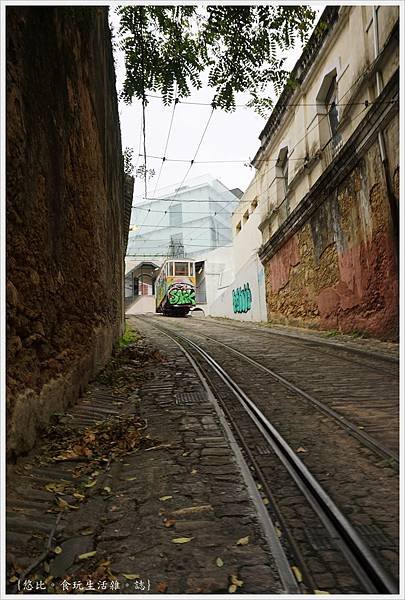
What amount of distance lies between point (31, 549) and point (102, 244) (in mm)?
5875

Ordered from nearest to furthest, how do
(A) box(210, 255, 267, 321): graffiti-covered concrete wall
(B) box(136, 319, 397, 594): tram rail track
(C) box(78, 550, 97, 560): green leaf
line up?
(B) box(136, 319, 397, 594): tram rail track < (C) box(78, 550, 97, 560): green leaf < (A) box(210, 255, 267, 321): graffiti-covered concrete wall

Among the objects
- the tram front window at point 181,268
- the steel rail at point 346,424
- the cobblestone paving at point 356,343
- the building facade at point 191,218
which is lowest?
the steel rail at point 346,424

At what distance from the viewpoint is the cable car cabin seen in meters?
26.2

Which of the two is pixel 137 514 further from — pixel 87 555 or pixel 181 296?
pixel 181 296

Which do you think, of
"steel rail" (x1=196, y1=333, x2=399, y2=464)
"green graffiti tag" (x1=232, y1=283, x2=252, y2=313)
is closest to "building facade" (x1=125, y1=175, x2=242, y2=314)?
"green graffiti tag" (x1=232, y1=283, x2=252, y2=313)

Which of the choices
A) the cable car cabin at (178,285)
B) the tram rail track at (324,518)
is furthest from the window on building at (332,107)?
the cable car cabin at (178,285)

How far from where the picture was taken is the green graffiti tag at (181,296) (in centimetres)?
2678

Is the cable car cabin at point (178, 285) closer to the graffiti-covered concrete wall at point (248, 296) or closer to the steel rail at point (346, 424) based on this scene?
the graffiti-covered concrete wall at point (248, 296)

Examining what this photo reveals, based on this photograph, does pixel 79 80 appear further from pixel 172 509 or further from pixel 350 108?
pixel 350 108

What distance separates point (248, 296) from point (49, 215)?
61.7 ft

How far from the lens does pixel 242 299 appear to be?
23594 millimetres

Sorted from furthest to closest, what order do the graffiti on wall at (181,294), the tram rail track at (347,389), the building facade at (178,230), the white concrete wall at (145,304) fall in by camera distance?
the white concrete wall at (145,304), the building facade at (178,230), the graffiti on wall at (181,294), the tram rail track at (347,389)

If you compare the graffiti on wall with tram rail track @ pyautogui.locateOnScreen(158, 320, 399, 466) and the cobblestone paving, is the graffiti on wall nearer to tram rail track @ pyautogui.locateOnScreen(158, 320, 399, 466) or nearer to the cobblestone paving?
the cobblestone paving

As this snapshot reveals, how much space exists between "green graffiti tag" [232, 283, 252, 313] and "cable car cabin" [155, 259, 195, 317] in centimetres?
303
